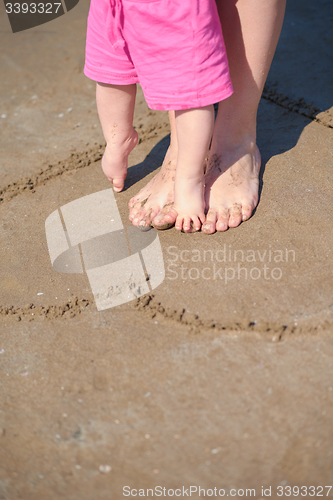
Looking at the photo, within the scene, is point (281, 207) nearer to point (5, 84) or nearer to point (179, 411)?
point (179, 411)

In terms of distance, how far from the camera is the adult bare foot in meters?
1.70

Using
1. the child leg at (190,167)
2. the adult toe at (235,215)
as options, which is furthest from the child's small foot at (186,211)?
the adult toe at (235,215)

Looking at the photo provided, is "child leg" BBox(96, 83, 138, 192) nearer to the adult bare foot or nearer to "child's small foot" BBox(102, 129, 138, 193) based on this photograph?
"child's small foot" BBox(102, 129, 138, 193)

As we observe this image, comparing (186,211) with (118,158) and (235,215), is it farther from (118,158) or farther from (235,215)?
(118,158)

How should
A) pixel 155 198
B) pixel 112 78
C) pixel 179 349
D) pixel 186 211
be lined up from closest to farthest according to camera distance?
pixel 179 349
pixel 112 78
pixel 186 211
pixel 155 198

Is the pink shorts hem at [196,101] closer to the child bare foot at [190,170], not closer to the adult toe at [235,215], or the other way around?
the child bare foot at [190,170]

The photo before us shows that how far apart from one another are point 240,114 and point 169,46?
1.46ft

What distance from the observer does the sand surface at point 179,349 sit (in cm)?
105

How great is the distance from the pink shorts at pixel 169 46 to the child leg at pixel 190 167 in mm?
59

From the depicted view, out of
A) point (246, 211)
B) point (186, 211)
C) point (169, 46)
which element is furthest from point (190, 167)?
point (169, 46)

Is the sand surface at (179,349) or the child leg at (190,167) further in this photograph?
the child leg at (190,167)

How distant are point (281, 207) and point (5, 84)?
203 cm

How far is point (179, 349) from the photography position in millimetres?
1290

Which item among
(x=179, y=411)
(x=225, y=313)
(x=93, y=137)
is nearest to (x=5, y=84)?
(x=93, y=137)
